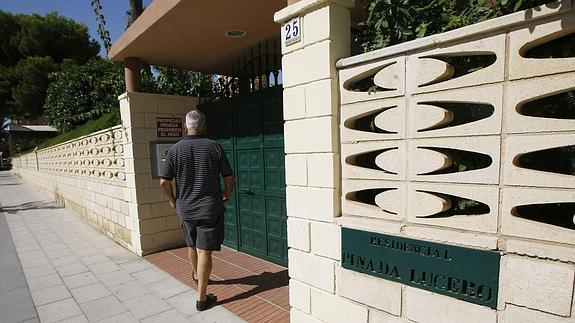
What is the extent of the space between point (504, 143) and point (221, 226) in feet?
7.97

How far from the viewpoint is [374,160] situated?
6.64 ft

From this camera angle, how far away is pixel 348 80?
1.98m

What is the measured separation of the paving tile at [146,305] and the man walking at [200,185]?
42cm

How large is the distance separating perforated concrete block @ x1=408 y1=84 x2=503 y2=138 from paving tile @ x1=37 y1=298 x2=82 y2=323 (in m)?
3.57

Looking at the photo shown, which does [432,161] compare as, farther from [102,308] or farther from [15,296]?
[15,296]

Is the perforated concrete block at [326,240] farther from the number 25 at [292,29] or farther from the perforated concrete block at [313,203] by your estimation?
the number 25 at [292,29]

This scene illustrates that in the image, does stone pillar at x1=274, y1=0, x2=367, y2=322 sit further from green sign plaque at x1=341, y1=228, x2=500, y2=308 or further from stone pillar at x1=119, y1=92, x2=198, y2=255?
stone pillar at x1=119, y1=92, x2=198, y2=255

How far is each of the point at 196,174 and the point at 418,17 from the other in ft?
7.16

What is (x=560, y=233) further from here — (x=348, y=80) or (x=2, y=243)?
(x=2, y=243)

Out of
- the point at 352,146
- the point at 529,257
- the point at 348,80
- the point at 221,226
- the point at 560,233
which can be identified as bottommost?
the point at 221,226

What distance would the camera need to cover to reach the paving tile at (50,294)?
3388 millimetres

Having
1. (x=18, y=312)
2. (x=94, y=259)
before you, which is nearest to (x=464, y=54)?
(x=18, y=312)

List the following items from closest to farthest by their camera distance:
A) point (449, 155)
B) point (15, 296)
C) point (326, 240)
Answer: point (449, 155) < point (326, 240) < point (15, 296)

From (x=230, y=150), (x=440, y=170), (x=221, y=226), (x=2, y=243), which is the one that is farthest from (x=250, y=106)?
(x=2, y=243)
